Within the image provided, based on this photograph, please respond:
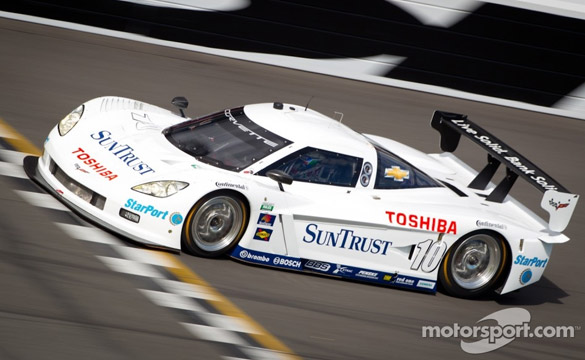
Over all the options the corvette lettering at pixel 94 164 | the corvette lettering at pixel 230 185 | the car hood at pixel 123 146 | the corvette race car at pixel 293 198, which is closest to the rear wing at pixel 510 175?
the corvette race car at pixel 293 198

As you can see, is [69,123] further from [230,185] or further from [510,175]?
[510,175]

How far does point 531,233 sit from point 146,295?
12.8 ft

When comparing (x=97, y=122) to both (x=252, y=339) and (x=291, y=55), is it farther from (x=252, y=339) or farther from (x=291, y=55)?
(x=291, y=55)

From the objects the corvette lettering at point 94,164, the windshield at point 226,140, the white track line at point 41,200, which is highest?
the windshield at point 226,140

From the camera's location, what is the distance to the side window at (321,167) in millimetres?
7723

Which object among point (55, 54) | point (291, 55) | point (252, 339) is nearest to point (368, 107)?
point (291, 55)

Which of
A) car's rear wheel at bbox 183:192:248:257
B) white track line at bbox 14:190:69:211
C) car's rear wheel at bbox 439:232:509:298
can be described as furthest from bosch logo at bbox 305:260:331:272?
white track line at bbox 14:190:69:211

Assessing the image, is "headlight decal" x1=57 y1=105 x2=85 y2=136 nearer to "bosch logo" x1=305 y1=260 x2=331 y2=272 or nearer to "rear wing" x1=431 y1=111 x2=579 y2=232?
"bosch logo" x1=305 y1=260 x2=331 y2=272

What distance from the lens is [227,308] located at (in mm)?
6715

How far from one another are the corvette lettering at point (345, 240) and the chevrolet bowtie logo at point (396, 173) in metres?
0.74

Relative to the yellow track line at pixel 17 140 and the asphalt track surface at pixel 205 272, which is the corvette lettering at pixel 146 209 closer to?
the asphalt track surface at pixel 205 272

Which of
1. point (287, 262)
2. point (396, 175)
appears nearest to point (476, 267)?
point (396, 175)

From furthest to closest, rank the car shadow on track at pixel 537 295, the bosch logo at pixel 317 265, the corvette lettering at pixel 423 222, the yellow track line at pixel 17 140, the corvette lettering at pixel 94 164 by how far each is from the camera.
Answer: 1. the yellow track line at pixel 17 140
2. the car shadow on track at pixel 537 295
3. the corvette lettering at pixel 423 222
4. the bosch logo at pixel 317 265
5. the corvette lettering at pixel 94 164

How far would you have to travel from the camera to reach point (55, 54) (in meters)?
12.6
